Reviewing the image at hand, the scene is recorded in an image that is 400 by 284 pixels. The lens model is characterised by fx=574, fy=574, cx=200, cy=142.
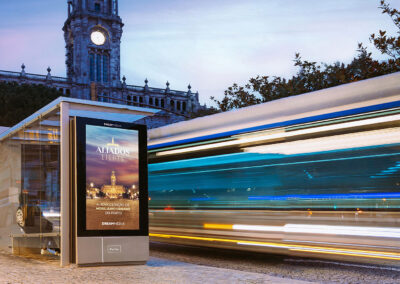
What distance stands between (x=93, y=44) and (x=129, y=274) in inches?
3338

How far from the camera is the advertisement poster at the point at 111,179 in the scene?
887cm

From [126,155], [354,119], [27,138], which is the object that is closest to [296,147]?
[354,119]

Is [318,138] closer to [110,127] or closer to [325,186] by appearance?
[325,186]

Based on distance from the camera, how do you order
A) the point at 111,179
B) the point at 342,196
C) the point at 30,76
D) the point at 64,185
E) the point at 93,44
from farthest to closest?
1. the point at 93,44
2. the point at 30,76
3. the point at 111,179
4. the point at 64,185
5. the point at 342,196

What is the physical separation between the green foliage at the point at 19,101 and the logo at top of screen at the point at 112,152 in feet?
140

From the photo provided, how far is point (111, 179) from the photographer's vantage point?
29.8ft

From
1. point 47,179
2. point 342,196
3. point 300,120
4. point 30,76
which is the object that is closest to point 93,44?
point 30,76

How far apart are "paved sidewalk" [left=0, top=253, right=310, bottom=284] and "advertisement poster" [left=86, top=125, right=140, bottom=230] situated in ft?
2.44

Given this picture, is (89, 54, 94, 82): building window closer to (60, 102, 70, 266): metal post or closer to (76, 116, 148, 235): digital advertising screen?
(76, 116, 148, 235): digital advertising screen

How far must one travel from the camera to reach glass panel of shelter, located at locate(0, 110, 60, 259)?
9.38m

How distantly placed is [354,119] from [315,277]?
2.41m

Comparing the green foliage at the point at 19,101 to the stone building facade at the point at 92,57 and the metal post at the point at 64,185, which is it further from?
the metal post at the point at 64,185

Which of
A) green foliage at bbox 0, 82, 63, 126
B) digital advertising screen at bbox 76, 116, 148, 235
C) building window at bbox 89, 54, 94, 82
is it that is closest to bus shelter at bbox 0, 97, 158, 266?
digital advertising screen at bbox 76, 116, 148, 235

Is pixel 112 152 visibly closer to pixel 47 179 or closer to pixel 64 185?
pixel 64 185
